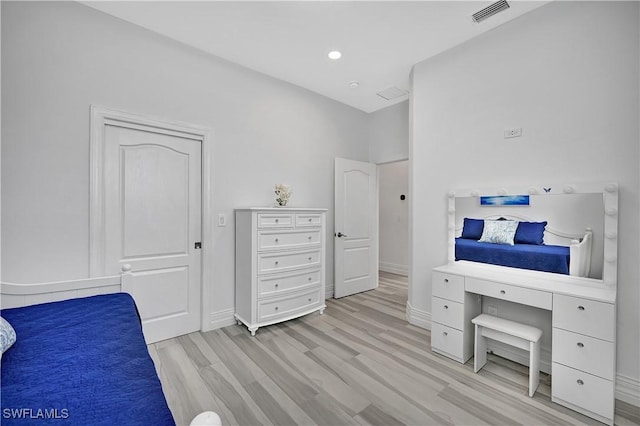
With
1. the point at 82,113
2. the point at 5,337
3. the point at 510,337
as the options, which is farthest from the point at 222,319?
A: the point at 510,337

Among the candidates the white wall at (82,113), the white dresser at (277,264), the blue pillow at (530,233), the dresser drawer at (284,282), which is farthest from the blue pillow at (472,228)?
the white wall at (82,113)

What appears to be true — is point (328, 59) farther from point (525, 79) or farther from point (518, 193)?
point (518, 193)

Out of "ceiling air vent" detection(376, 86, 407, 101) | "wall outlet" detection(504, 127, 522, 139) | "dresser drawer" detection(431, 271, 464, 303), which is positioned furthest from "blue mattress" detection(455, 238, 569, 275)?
"ceiling air vent" detection(376, 86, 407, 101)

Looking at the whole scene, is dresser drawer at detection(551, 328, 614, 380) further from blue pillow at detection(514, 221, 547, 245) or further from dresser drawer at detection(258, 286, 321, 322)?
dresser drawer at detection(258, 286, 321, 322)

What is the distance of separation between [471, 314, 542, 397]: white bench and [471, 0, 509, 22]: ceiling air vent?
2.47 metres

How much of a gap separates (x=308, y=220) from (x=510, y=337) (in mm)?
2090

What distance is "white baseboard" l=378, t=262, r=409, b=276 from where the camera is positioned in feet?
17.6

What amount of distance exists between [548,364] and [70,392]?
2.88 metres

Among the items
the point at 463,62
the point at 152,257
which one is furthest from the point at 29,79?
the point at 463,62

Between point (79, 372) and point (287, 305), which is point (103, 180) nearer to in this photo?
point (79, 372)

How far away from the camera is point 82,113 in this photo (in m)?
2.14

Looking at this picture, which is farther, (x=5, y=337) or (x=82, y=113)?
(x=82, y=113)

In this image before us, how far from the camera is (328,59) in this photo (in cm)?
290

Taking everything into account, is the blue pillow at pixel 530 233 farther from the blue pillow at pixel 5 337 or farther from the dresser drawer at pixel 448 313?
the blue pillow at pixel 5 337
